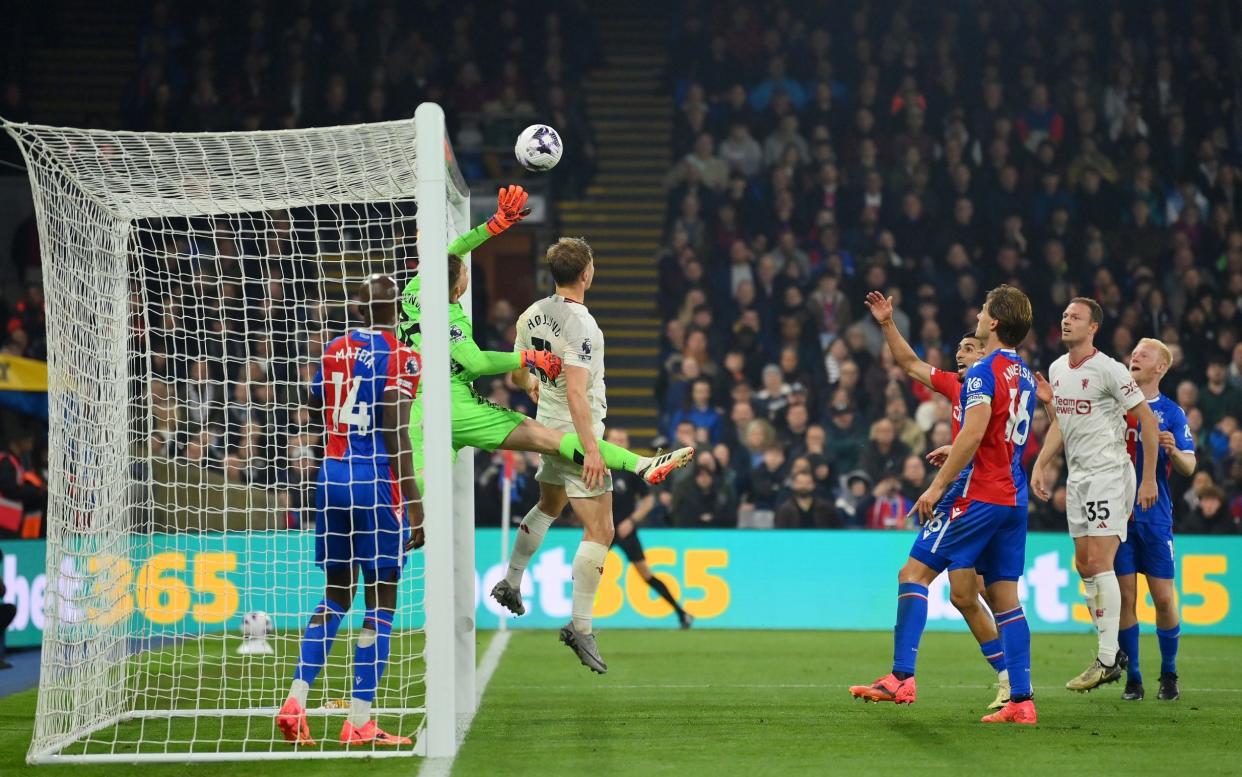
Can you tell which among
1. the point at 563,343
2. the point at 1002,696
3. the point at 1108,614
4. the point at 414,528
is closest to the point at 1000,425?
the point at 1002,696

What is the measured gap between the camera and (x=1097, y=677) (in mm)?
8664

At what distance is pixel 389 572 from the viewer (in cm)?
673

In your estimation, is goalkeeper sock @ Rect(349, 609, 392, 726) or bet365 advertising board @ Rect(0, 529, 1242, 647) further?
bet365 advertising board @ Rect(0, 529, 1242, 647)

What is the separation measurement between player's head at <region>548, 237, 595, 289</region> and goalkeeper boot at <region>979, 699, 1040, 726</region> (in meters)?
3.05

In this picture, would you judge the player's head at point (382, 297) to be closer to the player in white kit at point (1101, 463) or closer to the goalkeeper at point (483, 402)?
the goalkeeper at point (483, 402)

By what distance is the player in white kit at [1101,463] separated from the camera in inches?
334

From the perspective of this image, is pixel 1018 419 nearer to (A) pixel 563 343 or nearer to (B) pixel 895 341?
(B) pixel 895 341

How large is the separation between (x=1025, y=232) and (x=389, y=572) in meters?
14.2

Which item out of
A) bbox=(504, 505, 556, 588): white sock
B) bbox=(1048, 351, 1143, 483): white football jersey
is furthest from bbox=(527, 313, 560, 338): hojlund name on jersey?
bbox=(1048, 351, 1143, 483): white football jersey

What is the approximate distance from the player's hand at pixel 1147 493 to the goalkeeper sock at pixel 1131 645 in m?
0.74

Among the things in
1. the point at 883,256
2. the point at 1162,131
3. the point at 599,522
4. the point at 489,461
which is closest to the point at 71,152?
the point at 599,522

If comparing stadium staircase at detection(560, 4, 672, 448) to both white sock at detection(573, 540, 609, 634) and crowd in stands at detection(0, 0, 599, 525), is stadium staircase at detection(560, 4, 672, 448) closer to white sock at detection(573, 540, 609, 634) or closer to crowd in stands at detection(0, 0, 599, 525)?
crowd in stands at detection(0, 0, 599, 525)

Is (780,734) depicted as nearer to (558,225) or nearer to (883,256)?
(883,256)

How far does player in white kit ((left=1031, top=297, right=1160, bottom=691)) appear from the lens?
27.8ft
